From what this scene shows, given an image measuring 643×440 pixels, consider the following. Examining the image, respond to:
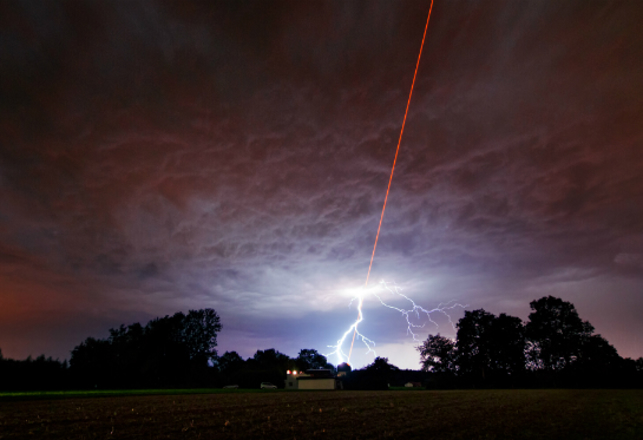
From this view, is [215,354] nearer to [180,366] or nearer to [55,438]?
[180,366]

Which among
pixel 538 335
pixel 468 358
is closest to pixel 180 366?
pixel 468 358

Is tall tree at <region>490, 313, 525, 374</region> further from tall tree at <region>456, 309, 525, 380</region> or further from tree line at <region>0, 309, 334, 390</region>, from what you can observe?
tree line at <region>0, 309, 334, 390</region>

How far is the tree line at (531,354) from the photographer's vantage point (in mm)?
58531

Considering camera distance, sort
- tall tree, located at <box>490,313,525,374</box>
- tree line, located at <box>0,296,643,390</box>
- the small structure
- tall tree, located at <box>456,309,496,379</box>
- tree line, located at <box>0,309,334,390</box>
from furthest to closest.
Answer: tall tree, located at <box>456,309,496,379</box> → tall tree, located at <box>490,313,525,374</box> → the small structure → tree line, located at <box>0,296,643,390</box> → tree line, located at <box>0,309,334,390</box>

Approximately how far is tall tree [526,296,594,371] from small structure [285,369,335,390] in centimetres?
4183

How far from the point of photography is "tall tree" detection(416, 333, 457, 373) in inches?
2995

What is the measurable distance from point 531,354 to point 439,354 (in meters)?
18.1

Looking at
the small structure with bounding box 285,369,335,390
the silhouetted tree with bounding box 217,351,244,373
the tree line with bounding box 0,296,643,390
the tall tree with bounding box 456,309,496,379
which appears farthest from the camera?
the silhouetted tree with bounding box 217,351,244,373

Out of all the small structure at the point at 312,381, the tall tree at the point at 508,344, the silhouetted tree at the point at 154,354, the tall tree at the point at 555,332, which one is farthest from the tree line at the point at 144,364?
the tall tree at the point at 555,332

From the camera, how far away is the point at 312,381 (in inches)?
2484

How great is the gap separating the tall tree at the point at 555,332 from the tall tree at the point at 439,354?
1594cm

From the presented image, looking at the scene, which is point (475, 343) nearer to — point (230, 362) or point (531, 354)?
A: point (531, 354)

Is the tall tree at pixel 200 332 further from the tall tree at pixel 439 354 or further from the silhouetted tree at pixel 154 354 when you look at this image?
the tall tree at pixel 439 354

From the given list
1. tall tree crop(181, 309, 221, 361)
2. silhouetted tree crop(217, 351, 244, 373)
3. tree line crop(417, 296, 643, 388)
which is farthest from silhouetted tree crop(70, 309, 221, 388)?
tree line crop(417, 296, 643, 388)
